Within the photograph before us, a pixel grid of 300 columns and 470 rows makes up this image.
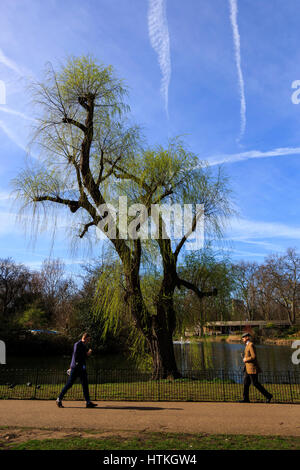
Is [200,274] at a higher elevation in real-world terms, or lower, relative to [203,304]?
higher

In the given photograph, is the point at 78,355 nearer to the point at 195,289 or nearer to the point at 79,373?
the point at 79,373

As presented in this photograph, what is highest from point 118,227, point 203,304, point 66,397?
point 118,227

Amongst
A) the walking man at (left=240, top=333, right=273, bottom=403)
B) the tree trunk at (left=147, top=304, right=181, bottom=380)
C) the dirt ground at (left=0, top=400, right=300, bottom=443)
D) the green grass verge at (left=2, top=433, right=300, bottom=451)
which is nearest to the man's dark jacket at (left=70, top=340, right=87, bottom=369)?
the dirt ground at (left=0, top=400, right=300, bottom=443)

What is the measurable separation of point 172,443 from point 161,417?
203cm

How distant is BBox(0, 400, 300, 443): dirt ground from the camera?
619 cm

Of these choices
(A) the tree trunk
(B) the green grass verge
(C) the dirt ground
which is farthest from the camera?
(A) the tree trunk

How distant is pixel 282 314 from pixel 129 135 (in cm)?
7613

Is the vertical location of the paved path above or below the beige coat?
below

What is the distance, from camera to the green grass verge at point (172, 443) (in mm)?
5172

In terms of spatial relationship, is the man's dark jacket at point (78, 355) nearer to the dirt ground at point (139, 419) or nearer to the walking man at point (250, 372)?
the dirt ground at point (139, 419)

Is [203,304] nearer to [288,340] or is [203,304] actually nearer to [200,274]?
[200,274]

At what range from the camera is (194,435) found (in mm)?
5922

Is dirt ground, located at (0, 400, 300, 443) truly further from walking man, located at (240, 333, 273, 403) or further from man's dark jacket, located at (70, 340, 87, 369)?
man's dark jacket, located at (70, 340, 87, 369)

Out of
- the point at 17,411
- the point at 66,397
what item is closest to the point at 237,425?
the point at 17,411
